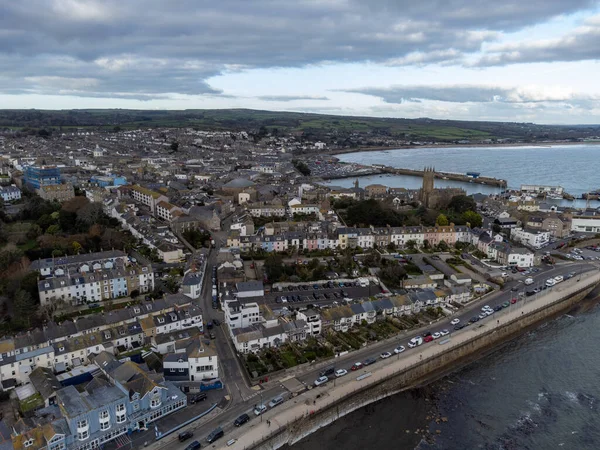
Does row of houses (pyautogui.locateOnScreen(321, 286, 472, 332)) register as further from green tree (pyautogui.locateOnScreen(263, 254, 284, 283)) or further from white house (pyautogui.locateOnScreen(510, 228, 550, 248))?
white house (pyautogui.locateOnScreen(510, 228, 550, 248))

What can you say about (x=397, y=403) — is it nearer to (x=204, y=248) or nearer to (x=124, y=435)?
(x=124, y=435)

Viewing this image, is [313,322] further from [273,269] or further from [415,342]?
[273,269]

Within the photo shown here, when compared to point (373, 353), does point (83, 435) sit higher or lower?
higher

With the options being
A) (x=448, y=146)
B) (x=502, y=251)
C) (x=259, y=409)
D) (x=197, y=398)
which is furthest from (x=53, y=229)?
(x=448, y=146)

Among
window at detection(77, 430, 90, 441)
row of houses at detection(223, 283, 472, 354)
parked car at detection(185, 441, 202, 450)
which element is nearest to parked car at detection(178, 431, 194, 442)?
parked car at detection(185, 441, 202, 450)

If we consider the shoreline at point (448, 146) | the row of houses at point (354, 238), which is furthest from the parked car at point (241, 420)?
the shoreline at point (448, 146)

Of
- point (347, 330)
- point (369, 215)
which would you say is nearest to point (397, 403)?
point (347, 330)

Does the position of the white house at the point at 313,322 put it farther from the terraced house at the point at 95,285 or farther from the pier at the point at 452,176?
the pier at the point at 452,176
